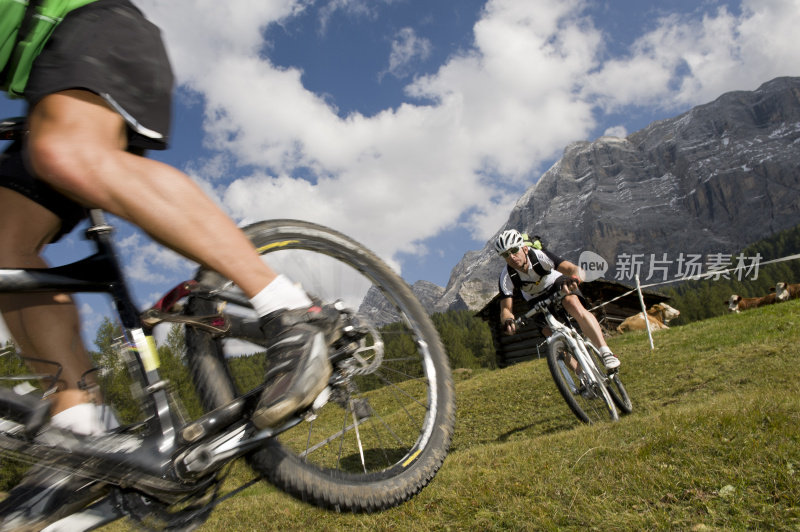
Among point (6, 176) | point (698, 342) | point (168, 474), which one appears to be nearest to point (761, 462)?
point (168, 474)

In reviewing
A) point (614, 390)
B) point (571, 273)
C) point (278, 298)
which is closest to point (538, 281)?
point (571, 273)

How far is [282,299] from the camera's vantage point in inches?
63.6

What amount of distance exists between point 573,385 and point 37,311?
5825mm

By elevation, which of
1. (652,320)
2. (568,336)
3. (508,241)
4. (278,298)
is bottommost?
(652,320)

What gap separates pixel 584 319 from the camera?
20.5 ft

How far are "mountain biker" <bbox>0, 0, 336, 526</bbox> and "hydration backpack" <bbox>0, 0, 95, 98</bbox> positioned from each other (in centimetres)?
3

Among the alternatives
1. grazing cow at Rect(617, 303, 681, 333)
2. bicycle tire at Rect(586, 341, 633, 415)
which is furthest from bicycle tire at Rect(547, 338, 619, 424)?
grazing cow at Rect(617, 303, 681, 333)

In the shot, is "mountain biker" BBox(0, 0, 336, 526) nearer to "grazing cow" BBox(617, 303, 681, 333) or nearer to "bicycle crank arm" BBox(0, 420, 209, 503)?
"bicycle crank arm" BBox(0, 420, 209, 503)

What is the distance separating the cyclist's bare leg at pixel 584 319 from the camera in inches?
245

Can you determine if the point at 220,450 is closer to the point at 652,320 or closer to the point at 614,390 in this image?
the point at 614,390

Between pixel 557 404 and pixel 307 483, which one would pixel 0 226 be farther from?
pixel 557 404

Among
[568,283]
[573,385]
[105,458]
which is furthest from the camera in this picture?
[573,385]

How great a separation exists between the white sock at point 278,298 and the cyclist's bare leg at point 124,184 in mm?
26

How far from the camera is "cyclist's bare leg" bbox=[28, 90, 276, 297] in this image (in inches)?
52.9
